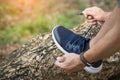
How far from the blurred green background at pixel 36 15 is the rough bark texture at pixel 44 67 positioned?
2438 millimetres

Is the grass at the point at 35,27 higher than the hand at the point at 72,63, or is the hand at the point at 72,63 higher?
the grass at the point at 35,27

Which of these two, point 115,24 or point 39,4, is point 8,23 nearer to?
point 39,4

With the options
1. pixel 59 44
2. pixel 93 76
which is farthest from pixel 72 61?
pixel 93 76

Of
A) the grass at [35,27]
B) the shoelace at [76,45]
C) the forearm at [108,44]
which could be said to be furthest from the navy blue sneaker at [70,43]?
the grass at [35,27]

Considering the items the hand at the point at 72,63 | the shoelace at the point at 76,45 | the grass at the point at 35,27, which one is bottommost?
the hand at the point at 72,63

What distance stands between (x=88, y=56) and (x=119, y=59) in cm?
85

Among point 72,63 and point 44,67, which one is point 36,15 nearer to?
point 44,67

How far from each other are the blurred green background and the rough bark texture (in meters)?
2.44

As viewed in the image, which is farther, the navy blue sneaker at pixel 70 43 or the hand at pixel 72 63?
the navy blue sneaker at pixel 70 43

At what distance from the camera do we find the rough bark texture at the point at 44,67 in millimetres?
2918

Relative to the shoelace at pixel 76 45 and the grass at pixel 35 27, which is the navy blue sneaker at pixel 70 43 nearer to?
the shoelace at pixel 76 45

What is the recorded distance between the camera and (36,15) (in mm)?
6789

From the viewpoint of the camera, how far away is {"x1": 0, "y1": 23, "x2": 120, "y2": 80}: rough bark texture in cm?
292

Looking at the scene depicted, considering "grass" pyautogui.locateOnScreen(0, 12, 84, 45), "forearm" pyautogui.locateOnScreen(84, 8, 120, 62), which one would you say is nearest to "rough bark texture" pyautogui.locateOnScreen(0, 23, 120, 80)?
"forearm" pyautogui.locateOnScreen(84, 8, 120, 62)
